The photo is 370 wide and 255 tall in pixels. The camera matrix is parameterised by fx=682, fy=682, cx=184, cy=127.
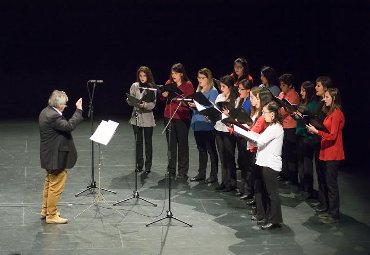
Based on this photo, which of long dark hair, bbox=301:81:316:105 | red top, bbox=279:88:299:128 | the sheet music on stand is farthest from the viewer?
red top, bbox=279:88:299:128

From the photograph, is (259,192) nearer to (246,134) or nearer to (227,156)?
(246,134)

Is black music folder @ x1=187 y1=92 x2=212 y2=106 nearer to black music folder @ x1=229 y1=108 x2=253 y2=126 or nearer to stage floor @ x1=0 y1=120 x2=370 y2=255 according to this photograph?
black music folder @ x1=229 y1=108 x2=253 y2=126

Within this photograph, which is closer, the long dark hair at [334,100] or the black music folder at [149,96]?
the long dark hair at [334,100]

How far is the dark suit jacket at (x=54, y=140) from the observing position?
→ 7.57 metres

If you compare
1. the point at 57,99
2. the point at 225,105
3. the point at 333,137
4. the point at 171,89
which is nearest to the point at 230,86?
the point at 225,105

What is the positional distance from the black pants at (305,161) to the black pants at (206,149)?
120cm

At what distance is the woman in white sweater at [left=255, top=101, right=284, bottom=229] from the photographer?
741 centimetres

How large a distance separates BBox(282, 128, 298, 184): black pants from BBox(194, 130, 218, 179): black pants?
3.21ft

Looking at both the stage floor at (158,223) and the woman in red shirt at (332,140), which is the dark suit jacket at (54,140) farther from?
the woman in red shirt at (332,140)

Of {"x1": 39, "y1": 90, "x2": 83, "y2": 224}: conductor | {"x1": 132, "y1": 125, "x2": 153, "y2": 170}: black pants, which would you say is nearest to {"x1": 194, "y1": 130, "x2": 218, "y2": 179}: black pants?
{"x1": 132, "y1": 125, "x2": 153, "y2": 170}: black pants

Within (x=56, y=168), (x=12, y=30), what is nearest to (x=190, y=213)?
(x=56, y=168)

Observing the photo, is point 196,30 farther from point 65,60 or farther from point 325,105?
point 325,105

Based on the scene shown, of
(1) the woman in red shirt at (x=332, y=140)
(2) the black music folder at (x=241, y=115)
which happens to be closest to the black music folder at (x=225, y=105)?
(2) the black music folder at (x=241, y=115)

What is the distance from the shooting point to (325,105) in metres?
8.08
